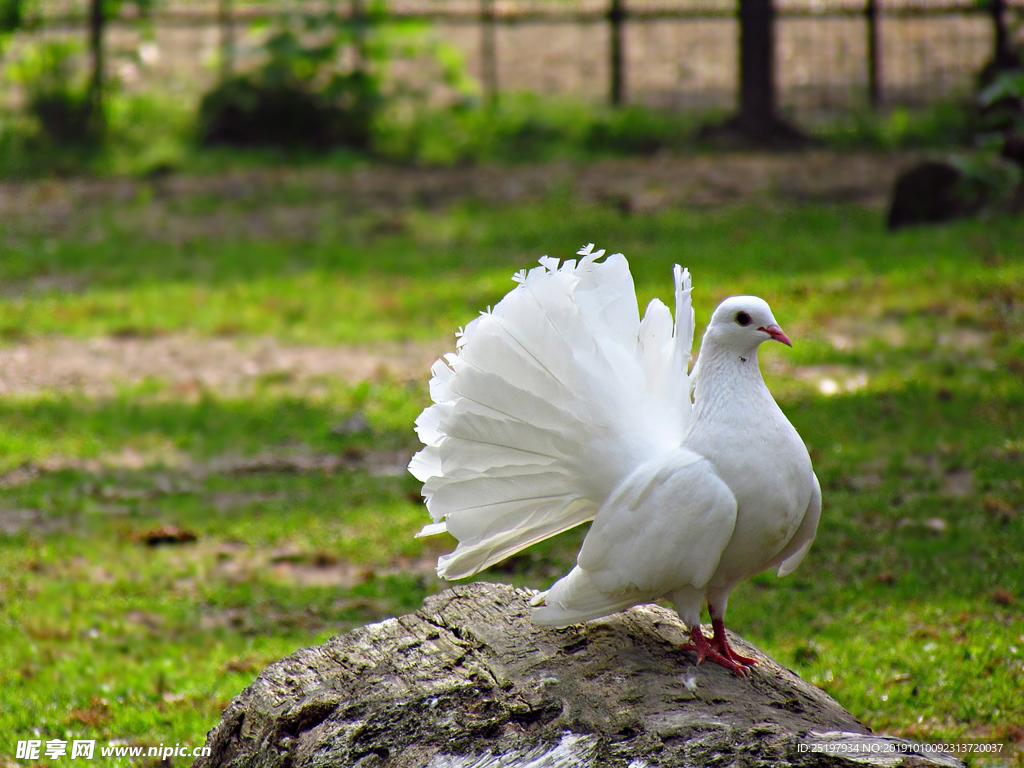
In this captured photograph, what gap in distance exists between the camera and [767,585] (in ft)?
18.1

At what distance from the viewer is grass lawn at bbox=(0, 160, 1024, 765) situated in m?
4.77

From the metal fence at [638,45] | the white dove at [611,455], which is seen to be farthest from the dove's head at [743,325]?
the metal fence at [638,45]

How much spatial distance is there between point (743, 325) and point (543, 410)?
613 millimetres

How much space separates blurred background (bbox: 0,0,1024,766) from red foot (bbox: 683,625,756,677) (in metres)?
1.10

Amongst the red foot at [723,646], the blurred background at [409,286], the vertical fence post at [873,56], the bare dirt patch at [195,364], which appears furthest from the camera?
the vertical fence post at [873,56]

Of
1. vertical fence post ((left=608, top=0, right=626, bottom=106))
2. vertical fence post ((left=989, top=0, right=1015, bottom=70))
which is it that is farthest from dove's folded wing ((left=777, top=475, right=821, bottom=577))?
vertical fence post ((left=608, top=0, right=626, bottom=106))

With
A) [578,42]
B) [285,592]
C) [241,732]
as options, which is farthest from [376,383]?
[578,42]

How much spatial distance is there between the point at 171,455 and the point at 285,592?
6.56 feet

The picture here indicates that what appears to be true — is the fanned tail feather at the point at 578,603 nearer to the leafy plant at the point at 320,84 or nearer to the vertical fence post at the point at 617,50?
the leafy plant at the point at 320,84

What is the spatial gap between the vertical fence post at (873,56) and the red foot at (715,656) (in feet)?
41.0

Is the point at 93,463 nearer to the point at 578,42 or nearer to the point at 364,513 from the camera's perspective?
the point at 364,513

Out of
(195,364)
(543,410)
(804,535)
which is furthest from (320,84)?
(804,535)

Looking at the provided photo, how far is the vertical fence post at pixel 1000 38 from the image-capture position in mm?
12453

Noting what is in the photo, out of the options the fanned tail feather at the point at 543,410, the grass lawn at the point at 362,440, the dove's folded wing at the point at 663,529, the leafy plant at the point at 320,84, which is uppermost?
the leafy plant at the point at 320,84
